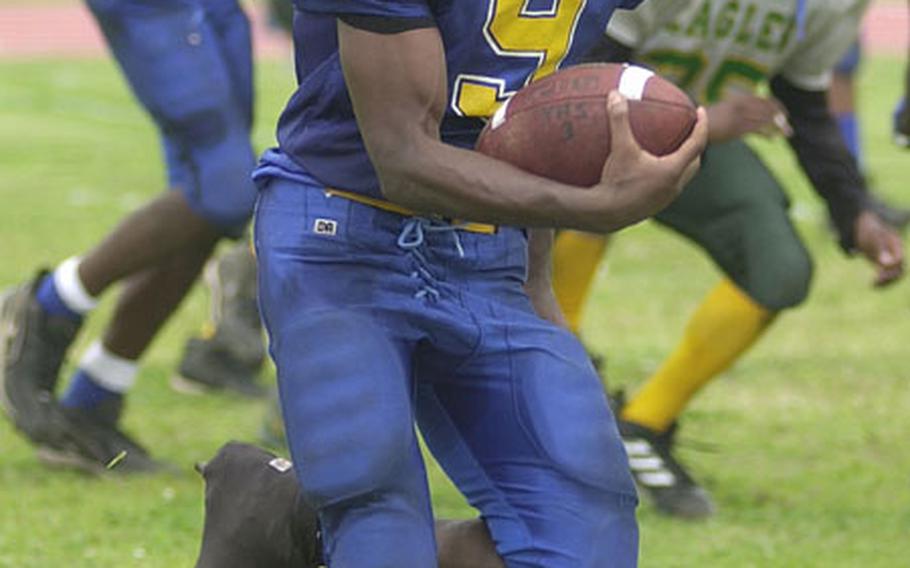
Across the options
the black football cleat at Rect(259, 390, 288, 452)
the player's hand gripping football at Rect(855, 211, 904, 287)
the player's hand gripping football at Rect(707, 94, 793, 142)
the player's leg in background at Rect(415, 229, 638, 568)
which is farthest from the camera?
the black football cleat at Rect(259, 390, 288, 452)

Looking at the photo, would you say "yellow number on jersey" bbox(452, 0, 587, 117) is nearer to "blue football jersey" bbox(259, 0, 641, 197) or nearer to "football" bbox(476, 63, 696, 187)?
"blue football jersey" bbox(259, 0, 641, 197)

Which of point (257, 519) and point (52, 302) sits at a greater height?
point (257, 519)

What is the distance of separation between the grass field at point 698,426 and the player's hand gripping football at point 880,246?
25.2 inches

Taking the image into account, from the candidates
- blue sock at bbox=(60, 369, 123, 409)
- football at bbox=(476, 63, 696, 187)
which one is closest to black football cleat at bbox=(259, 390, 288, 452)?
blue sock at bbox=(60, 369, 123, 409)

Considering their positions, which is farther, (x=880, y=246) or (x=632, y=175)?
(x=880, y=246)

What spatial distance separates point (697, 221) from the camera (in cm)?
559

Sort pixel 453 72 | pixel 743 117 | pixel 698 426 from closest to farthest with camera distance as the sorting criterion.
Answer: pixel 453 72 < pixel 743 117 < pixel 698 426

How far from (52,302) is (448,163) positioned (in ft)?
8.66

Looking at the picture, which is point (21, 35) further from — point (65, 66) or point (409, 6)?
point (409, 6)

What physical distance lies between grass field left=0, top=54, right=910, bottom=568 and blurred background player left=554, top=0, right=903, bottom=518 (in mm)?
276

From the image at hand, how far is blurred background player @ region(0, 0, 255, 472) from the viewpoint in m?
5.70

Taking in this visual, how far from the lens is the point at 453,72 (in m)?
3.62

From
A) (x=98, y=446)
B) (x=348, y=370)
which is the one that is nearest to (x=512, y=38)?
(x=348, y=370)

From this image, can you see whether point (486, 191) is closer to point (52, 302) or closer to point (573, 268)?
point (573, 268)
